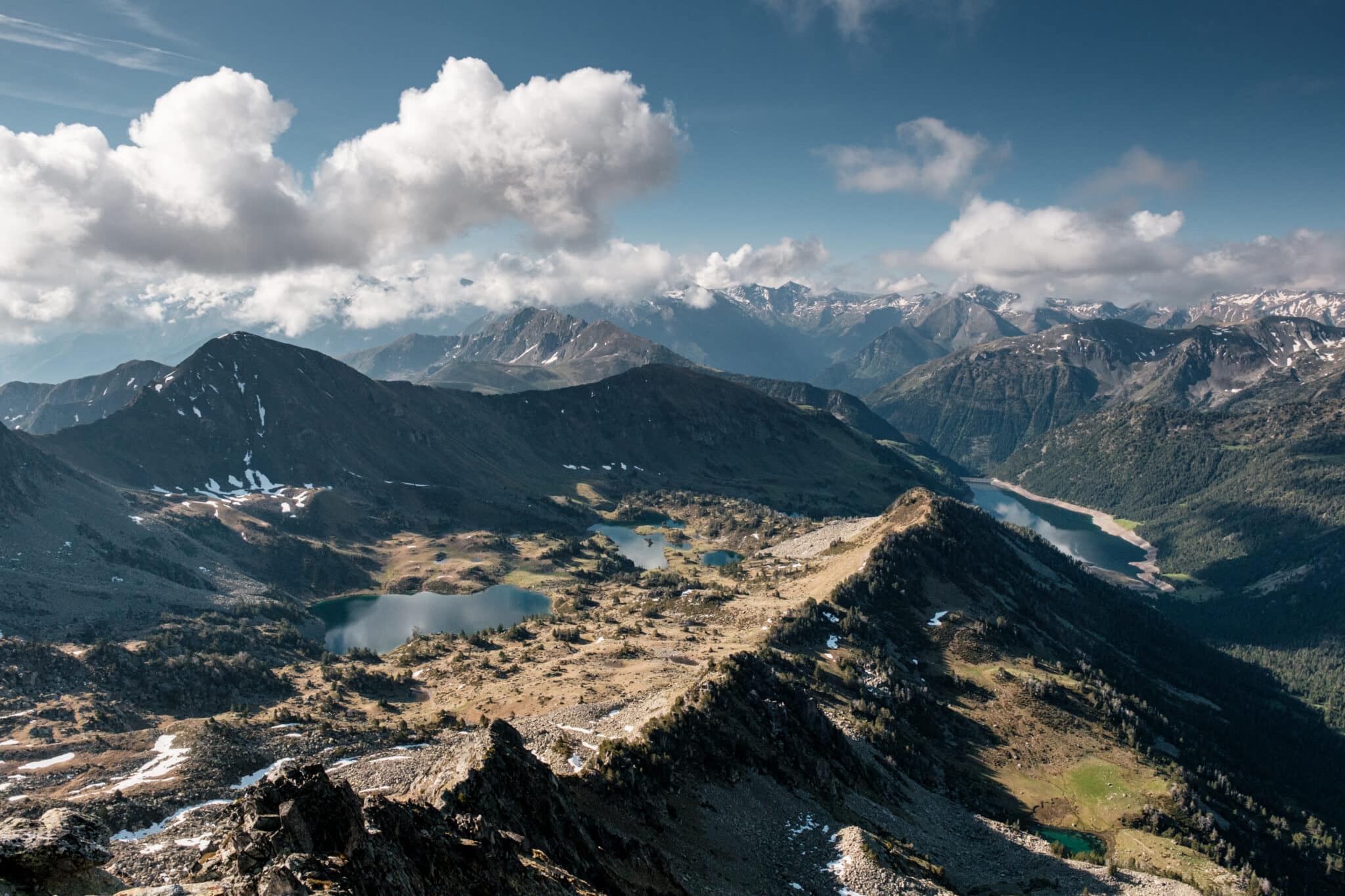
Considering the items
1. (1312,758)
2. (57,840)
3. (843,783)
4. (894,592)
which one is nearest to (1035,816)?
(843,783)

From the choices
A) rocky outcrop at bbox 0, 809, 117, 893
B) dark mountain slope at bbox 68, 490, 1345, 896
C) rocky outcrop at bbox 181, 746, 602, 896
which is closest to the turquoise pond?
dark mountain slope at bbox 68, 490, 1345, 896

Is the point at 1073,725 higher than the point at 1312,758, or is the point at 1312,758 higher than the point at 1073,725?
the point at 1073,725

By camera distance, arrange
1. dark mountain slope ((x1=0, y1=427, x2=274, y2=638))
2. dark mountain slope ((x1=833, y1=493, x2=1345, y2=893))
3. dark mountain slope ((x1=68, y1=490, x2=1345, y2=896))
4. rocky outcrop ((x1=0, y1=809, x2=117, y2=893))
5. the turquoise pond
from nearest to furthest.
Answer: rocky outcrop ((x1=0, y1=809, x2=117, y2=893)) → dark mountain slope ((x1=68, y1=490, x2=1345, y2=896)) → the turquoise pond → dark mountain slope ((x1=833, y1=493, x2=1345, y2=893)) → dark mountain slope ((x1=0, y1=427, x2=274, y2=638))

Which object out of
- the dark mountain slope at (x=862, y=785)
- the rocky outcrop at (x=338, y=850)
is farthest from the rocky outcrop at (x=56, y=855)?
the dark mountain slope at (x=862, y=785)

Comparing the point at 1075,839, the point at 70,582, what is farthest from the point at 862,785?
the point at 70,582

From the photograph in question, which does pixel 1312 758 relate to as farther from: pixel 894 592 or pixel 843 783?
pixel 843 783

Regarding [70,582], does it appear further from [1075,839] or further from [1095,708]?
[1095,708]

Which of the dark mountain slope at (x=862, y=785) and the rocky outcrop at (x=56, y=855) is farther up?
the rocky outcrop at (x=56, y=855)

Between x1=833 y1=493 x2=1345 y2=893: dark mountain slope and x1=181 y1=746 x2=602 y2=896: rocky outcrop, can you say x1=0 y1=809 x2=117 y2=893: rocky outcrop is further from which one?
Answer: x1=833 y1=493 x2=1345 y2=893: dark mountain slope

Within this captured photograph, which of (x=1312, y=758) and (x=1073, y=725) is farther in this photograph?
(x=1312, y=758)

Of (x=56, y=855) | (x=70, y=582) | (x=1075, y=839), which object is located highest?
(x=56, y=855)

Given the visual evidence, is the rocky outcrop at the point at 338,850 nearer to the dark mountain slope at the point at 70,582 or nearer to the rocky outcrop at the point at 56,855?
the rocky outcrop at the point at 56,855
